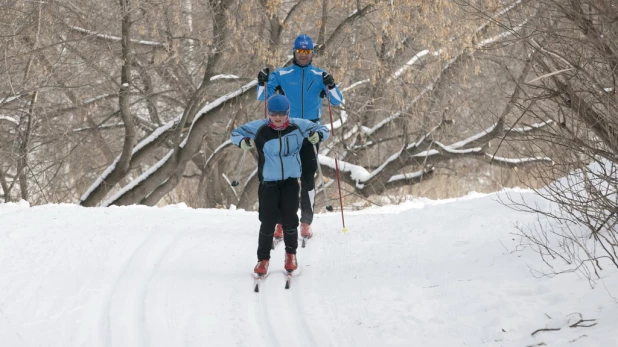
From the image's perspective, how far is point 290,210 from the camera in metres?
6.80

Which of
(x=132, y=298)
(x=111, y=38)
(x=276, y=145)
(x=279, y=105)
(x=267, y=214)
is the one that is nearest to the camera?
(x=132, y=298)

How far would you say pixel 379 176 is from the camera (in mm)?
18531

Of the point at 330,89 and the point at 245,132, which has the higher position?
the point at 330,89

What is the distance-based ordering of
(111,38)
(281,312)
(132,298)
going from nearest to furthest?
(281,312)
(132,298)
(111,38)

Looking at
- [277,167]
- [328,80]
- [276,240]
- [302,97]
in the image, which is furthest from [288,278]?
[328,80]

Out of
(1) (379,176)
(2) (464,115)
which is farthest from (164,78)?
(2) (464,115)

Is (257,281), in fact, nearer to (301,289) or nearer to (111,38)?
(301,289)

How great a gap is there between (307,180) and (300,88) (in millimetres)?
1031

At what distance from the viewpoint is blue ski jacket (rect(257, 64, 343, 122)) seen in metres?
8.18

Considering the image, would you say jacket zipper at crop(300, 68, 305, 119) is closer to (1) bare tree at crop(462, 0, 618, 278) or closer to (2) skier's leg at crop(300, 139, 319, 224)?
(2) skier's leg at crop(300, 139, 319, 224)

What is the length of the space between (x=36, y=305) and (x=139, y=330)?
104 centimetres

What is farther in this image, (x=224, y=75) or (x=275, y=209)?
(x=224, y=75)

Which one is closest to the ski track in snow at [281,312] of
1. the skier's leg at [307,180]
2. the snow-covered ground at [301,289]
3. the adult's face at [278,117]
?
the snow-covered ground at [301,289]

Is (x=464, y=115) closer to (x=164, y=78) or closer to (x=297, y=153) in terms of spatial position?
(x=164, y=78)
